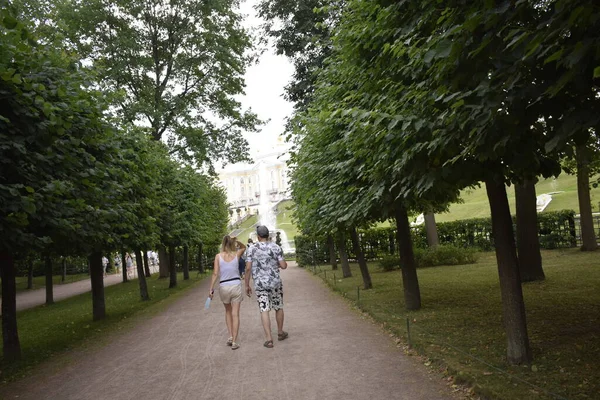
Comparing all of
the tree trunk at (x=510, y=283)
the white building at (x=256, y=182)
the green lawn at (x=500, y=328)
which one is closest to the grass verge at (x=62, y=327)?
the green lawn at (x=500, y=328)

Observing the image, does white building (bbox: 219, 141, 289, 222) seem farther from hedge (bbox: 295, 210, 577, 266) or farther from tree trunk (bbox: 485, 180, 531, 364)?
tree trunk (bbox: 485, 180, 531, 364)

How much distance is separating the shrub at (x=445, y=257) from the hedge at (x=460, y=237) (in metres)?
4.45

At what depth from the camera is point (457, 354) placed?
262 inches

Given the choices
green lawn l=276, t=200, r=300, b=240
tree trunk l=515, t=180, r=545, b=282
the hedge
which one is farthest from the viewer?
green lawn l=276, t=200, r=300, b=240

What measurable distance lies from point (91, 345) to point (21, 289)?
26.9 m

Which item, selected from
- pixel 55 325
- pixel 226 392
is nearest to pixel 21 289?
pixel 55 325

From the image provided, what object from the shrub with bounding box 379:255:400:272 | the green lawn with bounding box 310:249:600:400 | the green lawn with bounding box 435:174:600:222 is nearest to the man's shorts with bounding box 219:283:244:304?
the green lawn with bounding box 310:249:600:400

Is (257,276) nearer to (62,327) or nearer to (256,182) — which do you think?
(62,327)

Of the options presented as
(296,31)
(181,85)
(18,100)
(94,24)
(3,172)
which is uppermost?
(94,24)

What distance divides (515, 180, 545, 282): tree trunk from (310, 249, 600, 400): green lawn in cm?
50

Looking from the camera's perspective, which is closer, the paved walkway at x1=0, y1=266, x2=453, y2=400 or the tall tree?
the paved walkway at x1=0, y1=266, x2=453, y2=400

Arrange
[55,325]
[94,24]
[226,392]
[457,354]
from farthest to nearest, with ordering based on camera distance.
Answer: [94,24]
[55,325]
[457,354]
[226,392]

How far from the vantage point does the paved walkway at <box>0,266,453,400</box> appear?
19.1ft

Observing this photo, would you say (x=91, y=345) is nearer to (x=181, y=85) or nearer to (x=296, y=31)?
(x=296, y=31)
